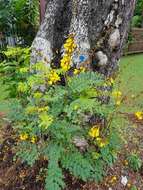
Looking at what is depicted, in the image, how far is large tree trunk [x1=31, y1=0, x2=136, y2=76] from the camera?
3684 mm

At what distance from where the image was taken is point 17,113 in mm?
3248

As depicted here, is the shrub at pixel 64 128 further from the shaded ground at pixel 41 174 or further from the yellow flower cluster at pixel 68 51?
the shaded ground at pixel 41 174

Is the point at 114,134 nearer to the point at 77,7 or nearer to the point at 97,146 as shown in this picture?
the point at 97,146

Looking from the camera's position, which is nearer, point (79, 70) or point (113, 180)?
point (79, 70)

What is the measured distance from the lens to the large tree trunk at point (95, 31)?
12.1ft

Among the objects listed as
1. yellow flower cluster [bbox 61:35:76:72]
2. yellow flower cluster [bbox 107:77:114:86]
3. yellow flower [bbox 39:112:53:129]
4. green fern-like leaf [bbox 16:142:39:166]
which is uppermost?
yellow flower cluster [bbox 61:35:76:72]

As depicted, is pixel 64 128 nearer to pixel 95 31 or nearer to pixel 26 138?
pixel 26 138

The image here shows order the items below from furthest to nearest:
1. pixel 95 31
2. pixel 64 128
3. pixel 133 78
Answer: pixel 133 78
pixel 95 31
pixel 64 128

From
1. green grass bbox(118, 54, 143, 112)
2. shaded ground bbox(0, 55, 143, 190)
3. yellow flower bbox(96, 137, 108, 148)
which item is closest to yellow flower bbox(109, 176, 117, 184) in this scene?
shaded ground bbox(0, 55, 143, 190)

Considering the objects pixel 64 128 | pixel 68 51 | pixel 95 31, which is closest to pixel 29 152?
pixel 64 128

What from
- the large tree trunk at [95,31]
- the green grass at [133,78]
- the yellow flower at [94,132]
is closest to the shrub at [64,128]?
the yellow flower at [94,132]

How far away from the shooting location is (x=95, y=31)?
3.72 meters

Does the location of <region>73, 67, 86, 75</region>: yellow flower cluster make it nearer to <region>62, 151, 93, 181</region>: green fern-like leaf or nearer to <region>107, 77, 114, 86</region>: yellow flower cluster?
<region>107, 77, 114, 86</region>: yellow flower cluster

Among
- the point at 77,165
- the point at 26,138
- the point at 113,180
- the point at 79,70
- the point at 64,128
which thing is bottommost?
the point at 113,180
